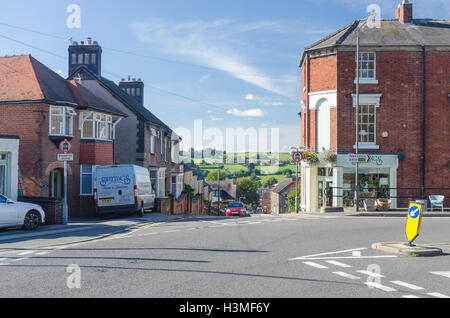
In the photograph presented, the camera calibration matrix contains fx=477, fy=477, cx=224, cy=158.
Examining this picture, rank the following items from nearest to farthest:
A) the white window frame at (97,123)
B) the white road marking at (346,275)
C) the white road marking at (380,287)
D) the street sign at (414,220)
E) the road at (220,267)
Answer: the road at (220,267)
the white road marking at (380,287)
the white road marking at (346,275)
the street sign at (414,220)
the white window frame at (97,123)

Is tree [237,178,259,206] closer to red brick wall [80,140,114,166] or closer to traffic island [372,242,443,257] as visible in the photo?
red brick wall [80,140,114,166]

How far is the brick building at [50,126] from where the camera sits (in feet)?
75.9

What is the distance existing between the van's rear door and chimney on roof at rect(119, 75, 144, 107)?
21.8 m

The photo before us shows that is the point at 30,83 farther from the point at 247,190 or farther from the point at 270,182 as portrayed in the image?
the point at 270,182

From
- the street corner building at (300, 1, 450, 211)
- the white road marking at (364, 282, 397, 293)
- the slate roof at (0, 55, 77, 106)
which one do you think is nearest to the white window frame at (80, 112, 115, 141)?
the slate roof at (0, 55, 77, 106)

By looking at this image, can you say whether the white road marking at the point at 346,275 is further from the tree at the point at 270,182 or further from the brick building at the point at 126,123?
the tree at the point at 270,182

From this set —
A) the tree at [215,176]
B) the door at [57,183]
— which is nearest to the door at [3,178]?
the door at [57,183]

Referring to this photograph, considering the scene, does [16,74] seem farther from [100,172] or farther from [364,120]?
[364,120]

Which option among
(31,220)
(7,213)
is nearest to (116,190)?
(31,220)

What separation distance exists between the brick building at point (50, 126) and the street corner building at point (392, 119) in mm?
12921

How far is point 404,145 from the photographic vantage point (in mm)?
26922

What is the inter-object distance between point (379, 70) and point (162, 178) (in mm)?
19935

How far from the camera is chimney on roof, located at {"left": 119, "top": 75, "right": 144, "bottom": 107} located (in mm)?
43938
